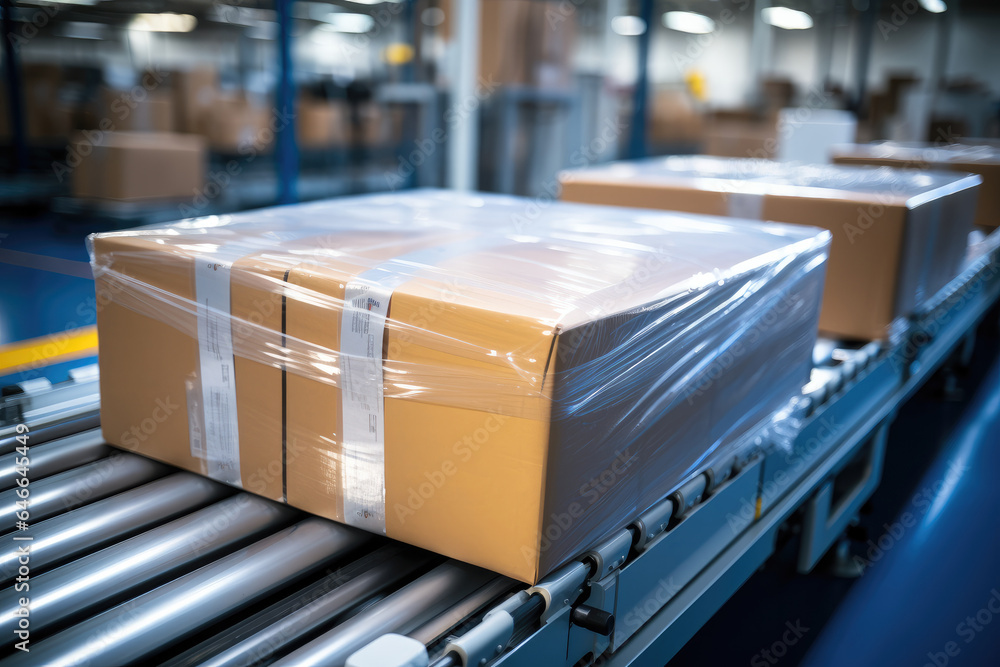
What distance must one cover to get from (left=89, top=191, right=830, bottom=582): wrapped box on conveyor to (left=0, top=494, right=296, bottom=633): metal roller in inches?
1.8

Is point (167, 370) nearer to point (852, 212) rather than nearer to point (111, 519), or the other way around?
point (111, 519)

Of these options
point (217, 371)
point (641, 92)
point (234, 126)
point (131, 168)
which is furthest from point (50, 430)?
point (234, 126)

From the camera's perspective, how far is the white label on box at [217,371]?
3.45ft

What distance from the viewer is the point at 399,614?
90cm

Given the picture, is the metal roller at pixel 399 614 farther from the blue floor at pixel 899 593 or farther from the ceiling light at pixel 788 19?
the ceiling light at pixel 788 19

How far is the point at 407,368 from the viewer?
91 centimetres

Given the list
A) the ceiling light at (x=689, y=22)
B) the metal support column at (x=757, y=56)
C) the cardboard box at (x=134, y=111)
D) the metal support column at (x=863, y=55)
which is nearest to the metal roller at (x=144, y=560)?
the cardboard box at (x=134, y=111)

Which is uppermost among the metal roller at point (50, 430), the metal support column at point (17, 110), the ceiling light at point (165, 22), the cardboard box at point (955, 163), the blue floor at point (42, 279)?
the ceiling light at point (165, 22)

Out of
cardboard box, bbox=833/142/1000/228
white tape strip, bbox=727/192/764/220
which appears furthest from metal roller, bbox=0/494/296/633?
cardboard box, bbox=833/142/1000/228

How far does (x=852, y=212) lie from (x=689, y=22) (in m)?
14.9

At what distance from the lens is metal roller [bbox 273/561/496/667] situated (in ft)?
2.68

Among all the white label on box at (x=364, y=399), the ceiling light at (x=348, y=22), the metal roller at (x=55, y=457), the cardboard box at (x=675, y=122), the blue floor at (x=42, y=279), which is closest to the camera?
the white label on box at (x=364, y=399)

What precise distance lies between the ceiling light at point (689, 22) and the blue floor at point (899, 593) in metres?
13.9

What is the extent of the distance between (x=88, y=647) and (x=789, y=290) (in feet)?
3.85
